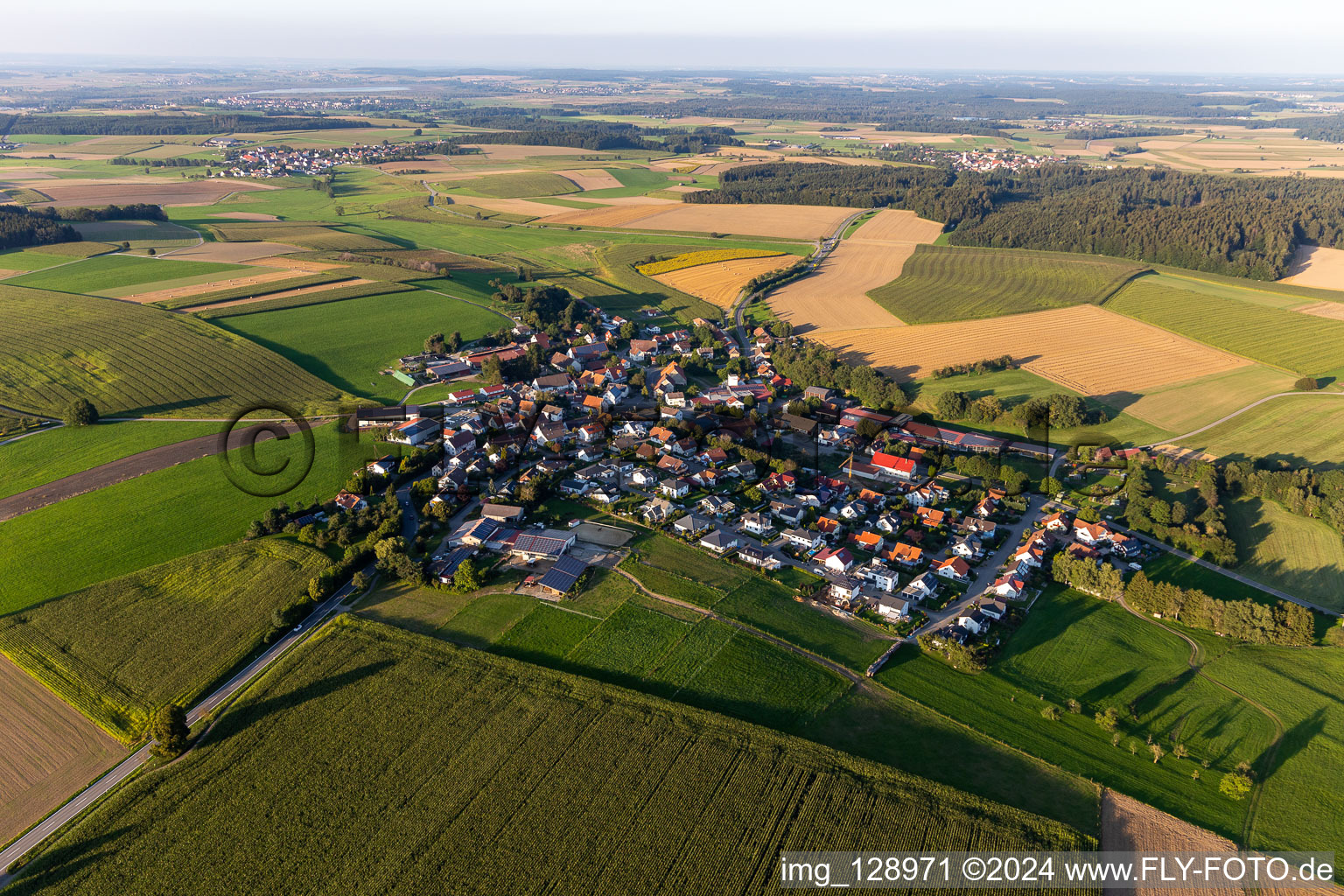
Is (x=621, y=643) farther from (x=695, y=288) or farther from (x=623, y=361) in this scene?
(x=695, y=288)

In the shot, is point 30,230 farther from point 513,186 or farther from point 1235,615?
point 1235,615

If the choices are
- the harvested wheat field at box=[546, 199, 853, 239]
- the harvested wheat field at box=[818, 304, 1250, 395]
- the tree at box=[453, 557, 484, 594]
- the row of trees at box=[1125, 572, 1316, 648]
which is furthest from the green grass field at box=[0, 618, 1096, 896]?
the harvested wheat field at box=[546, 199, 853, 239]

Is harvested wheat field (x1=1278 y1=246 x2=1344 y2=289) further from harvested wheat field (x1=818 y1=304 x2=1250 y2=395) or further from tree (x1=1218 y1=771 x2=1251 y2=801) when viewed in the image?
tree (x1=1218 y1=771 x2=1251 y2=801)

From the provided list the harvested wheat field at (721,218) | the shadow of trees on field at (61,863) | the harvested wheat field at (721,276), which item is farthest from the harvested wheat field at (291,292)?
the shadow of trees on field at (61,863)

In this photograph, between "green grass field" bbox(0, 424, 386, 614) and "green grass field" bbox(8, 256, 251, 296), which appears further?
"green grass field" bbox(8, 256, 251, 296)

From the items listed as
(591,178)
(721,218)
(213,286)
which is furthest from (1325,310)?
(591,178)

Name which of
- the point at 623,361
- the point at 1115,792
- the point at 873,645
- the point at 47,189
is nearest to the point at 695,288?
the point at 623,361
